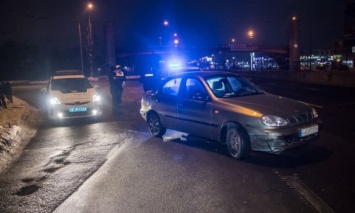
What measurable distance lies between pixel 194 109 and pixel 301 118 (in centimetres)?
224

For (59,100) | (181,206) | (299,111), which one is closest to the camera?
(181,206)

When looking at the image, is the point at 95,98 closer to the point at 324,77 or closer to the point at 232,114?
the point at 232,114

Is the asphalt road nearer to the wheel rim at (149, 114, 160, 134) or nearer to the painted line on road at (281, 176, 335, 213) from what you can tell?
the painted line on road at (281, 176, 335, 213)

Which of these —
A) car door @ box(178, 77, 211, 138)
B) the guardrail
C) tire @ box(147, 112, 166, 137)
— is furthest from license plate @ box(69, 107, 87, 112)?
the guardrail

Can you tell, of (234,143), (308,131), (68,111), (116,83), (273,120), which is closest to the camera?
(273,120)

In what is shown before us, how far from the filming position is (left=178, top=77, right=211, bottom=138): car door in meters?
7.32

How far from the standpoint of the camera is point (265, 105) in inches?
262

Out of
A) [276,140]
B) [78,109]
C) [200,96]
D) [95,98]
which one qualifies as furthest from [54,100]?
[276,140]

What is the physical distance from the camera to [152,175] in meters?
5.93

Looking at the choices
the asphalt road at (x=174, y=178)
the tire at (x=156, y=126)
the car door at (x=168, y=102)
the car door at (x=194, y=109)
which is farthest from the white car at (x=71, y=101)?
the car door at (x=194, y=109)

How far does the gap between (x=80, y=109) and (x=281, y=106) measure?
7584mm

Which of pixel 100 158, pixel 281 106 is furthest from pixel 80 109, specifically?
pixel 281 106

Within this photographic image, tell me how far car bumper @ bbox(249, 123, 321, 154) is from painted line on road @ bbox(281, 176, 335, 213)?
76cm

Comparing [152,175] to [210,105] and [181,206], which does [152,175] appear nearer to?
[181,206]
